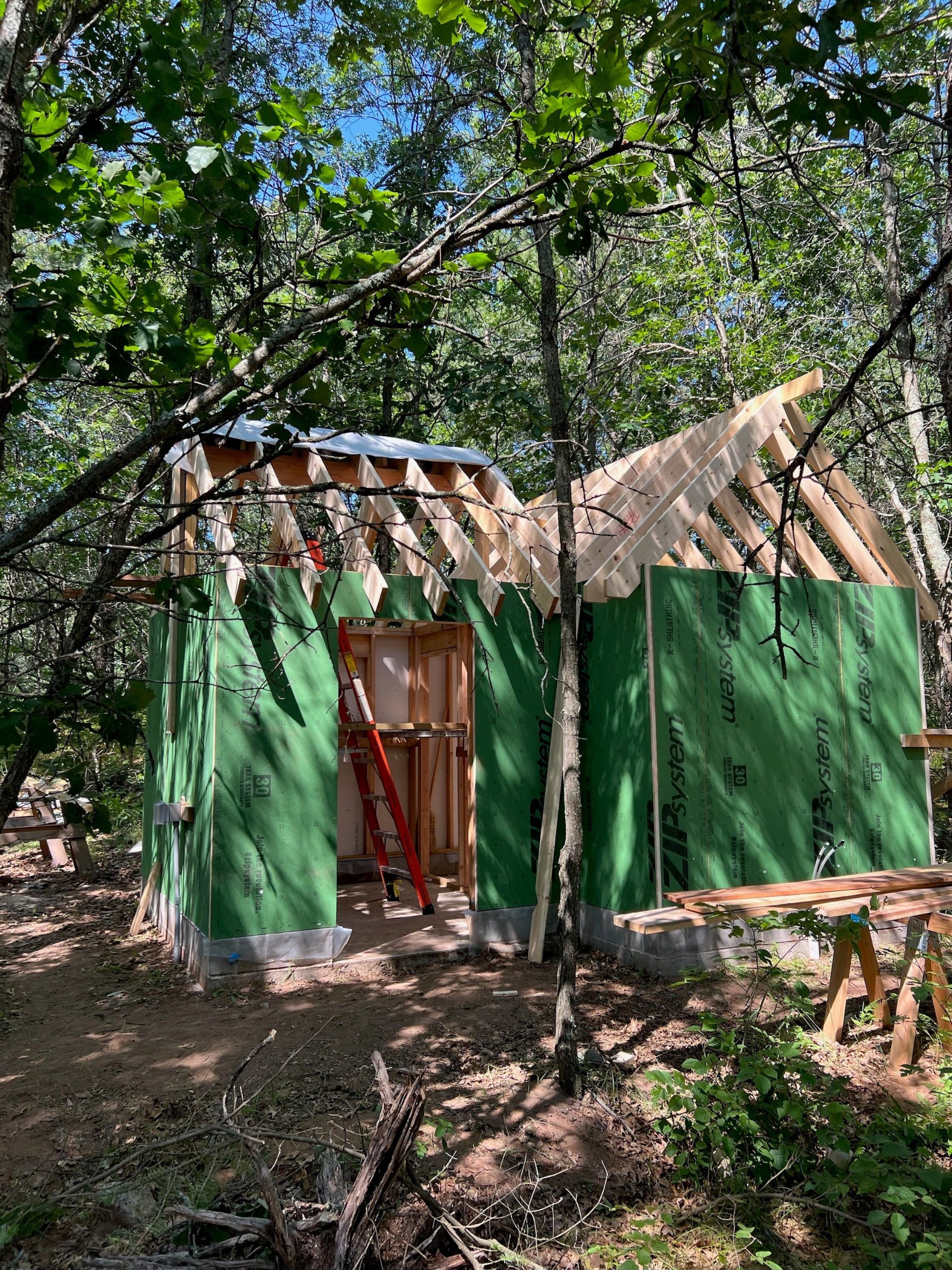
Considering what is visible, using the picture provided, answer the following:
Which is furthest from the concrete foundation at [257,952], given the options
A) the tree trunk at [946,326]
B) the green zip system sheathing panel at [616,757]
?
the tree trunk at [946,326]

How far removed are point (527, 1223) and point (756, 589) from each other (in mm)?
5053

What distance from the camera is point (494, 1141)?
3.91m

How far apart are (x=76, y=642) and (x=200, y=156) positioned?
228 cm

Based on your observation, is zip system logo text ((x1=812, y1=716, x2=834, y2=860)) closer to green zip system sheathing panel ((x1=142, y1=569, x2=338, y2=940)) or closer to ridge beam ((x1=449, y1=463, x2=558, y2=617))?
ridge beam ((x1=449, y1=463, x2=558, y2=617))

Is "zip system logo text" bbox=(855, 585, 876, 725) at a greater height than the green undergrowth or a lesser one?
greater

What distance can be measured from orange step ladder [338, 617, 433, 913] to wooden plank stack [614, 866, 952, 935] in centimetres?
254

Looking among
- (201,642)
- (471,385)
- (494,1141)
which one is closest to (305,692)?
(201,642)

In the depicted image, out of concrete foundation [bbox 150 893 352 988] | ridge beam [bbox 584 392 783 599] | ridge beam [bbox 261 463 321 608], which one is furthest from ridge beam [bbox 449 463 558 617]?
concrete foundation [bbox 150 893 352 988]

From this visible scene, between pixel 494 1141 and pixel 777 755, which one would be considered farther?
pixel 777 755

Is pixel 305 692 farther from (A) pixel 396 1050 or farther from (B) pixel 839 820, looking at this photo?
(B) pixel 839 820

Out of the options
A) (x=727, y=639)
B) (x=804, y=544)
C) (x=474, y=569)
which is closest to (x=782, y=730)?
(x=727, y=639)

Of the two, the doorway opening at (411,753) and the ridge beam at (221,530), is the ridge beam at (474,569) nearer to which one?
the ridge beam at (221,530)

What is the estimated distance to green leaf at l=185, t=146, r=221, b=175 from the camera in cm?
216

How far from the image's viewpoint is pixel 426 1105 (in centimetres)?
422
